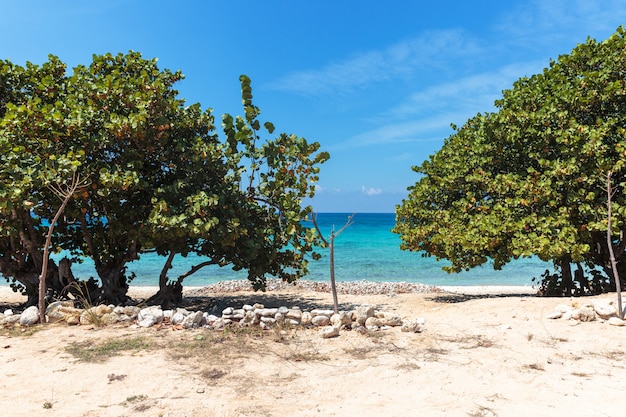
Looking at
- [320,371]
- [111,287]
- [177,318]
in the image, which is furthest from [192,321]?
[111,287]

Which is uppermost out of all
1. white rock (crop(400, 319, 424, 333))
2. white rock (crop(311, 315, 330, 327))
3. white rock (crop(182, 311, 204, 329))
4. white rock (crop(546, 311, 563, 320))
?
white rock (crop(182, 311, 204, 329))

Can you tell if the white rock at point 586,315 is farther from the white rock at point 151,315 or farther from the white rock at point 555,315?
the white rock at point 151,315

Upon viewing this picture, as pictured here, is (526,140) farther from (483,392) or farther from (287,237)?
(483,392)

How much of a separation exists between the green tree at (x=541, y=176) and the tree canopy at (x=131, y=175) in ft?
16.8

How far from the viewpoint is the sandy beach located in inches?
214

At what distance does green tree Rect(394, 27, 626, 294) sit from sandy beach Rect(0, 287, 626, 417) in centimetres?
315

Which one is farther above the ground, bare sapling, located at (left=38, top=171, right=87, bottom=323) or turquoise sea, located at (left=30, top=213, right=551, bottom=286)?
bare sapling, located at (left=38, top=171, right=87, bottom=323)

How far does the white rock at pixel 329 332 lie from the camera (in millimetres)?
8305

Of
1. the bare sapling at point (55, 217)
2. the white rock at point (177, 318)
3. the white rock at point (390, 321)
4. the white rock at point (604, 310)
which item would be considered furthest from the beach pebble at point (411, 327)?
the bare sapling at point (55, 217)

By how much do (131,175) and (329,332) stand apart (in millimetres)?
5434

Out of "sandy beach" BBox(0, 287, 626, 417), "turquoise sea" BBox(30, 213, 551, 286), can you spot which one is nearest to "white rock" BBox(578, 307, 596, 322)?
"sandy beach" BBox(0, 287, 626, 417)

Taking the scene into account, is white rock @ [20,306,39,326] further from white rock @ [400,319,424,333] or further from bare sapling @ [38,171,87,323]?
white rock @ [400,319,424,333]

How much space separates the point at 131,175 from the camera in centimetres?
959

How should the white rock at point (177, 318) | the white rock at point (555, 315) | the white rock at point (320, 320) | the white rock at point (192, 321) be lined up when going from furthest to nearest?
the white rock at point (555, 315) < the white rock at point (320, 320) < the white rock at point (177, 318) < the white rock at point (192, 321)
